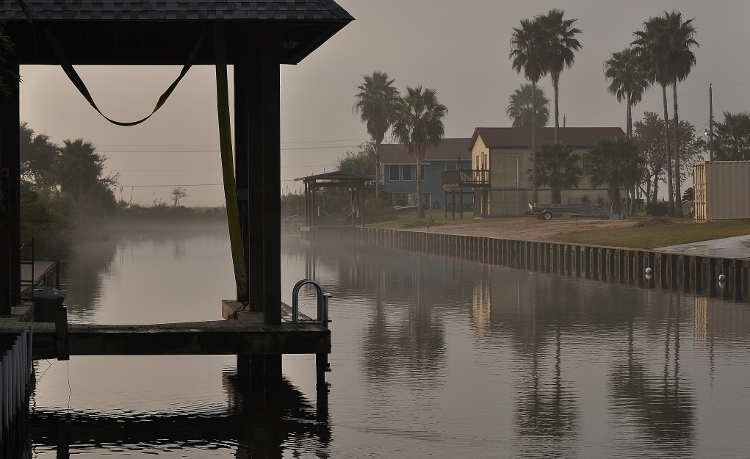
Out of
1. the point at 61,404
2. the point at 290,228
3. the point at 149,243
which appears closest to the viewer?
the point at 61,404

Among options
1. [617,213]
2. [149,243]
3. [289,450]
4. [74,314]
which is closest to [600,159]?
[617,213]

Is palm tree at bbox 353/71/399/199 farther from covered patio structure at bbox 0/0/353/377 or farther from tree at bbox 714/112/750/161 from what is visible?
covered patio structure at bbox 0/0/353/377

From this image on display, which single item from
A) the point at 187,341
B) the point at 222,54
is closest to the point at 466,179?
the point at 222,54

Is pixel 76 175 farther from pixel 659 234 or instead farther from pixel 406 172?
pixel 659 234

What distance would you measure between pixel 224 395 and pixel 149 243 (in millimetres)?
73133

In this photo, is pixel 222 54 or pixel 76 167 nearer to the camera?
pixel 222 54

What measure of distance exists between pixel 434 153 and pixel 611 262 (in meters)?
73.2

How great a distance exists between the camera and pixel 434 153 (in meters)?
122

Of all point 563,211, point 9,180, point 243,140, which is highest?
point 243,140

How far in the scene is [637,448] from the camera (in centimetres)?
1501

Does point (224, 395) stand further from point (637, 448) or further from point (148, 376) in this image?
point (637, 448)

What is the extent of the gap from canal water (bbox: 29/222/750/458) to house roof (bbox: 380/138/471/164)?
269 ft

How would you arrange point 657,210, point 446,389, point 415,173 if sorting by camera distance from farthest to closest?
point 415,173 → point 657,210 → point 446,389

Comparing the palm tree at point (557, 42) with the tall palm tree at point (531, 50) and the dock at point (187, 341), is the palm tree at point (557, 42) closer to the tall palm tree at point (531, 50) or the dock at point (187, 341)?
the tall palm tree at point (531, 50)
